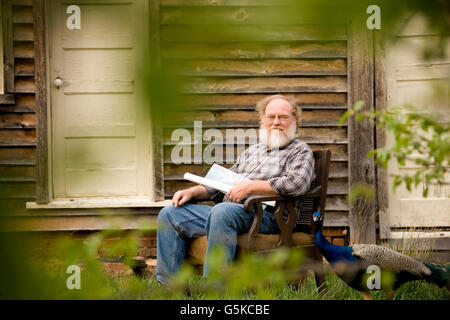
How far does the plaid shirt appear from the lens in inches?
99.0

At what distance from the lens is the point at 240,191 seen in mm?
2539

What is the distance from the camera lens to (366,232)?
143 inches

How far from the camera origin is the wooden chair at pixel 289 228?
2.45 metres

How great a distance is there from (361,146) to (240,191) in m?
1.47

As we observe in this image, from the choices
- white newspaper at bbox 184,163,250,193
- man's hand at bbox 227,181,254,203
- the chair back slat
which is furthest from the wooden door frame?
the chair back slat

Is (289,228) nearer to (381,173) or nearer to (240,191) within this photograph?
(240,191)

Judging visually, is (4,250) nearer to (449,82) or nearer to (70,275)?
(70,275)

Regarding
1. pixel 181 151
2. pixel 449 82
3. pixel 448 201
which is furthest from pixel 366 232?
pixel 449 82

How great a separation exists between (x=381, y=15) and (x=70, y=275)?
44 centimetres

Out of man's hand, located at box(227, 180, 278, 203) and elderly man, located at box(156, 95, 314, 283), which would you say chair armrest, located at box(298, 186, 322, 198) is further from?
man's hand, located at box(227, 180, 278, 203)

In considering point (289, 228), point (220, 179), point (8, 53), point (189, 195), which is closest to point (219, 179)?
point (220, 179)

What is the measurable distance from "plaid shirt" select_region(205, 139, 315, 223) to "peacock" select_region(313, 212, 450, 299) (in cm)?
39
